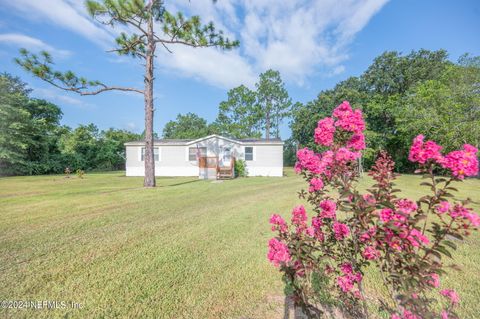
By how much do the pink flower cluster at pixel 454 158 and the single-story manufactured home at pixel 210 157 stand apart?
44.7 feet

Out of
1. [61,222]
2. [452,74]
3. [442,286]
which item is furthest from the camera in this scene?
[452,74]

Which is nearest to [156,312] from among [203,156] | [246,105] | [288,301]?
[288,301]

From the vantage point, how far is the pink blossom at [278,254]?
1355 millimetres

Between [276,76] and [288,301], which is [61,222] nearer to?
[288,301]

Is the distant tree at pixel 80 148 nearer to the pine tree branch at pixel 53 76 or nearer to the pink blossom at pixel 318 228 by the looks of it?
the pine tree branch at pixel 53 76

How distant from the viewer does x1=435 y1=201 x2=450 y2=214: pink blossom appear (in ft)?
3.76

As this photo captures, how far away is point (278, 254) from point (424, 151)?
1.05 metres

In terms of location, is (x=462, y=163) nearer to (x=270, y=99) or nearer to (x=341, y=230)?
(x=341, y=230)

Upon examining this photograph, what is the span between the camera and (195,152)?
1673 centimetres

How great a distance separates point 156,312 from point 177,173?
1552cm

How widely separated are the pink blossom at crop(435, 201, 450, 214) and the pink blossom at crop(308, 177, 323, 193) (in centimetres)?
64

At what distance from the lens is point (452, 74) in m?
15.3

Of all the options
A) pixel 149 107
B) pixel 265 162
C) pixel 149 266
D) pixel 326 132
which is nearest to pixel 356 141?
pixel 326 132

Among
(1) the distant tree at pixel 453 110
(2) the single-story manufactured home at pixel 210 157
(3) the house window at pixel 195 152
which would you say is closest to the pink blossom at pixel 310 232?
(2) the single-story manufactured home at pixel 210 157
